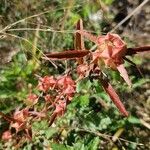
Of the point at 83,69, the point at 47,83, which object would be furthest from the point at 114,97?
the point at 47,83

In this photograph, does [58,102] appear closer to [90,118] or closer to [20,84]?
[90,118]

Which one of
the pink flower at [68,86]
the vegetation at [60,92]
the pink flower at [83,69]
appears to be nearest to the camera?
the pink flower at [83,69]

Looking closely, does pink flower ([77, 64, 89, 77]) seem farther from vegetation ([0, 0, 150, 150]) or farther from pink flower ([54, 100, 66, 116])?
pink flower ([54, 100, 66, 116])

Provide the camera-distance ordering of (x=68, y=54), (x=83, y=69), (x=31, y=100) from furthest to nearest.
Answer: (x=31, y=100) → (x=83, y=69) → (x=68, y=54)

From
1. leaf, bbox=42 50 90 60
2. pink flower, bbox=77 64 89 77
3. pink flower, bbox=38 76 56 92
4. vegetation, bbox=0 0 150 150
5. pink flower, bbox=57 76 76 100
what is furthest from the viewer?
vegetation, bbox=0 0 150 150

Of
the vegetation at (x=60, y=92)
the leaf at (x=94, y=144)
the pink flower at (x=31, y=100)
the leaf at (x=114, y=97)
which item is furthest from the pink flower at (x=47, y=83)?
the leaf at (x=94, y=144)

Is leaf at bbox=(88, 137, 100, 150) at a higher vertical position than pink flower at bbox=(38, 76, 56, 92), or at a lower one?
lower

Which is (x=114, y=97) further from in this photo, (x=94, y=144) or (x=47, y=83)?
(x=94, y=144)

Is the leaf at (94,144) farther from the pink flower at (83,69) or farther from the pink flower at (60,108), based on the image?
the pink flower at (83,69)

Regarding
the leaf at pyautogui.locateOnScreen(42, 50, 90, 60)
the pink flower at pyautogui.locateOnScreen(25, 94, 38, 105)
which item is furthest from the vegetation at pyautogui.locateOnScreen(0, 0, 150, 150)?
the leaf at pyautogui.locateOnScreen(42, 50, 90, 60)
